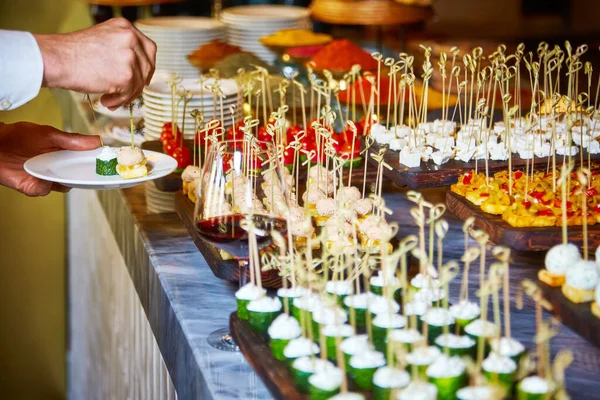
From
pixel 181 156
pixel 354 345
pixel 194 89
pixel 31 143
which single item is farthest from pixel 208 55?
pixel 354 345

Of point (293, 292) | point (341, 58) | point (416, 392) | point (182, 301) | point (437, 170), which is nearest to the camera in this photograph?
point (416, 392)

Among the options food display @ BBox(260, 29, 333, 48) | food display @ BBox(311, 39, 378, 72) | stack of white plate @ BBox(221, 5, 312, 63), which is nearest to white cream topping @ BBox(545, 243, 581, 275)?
food display @ BBox(311, 39, 378, 72)

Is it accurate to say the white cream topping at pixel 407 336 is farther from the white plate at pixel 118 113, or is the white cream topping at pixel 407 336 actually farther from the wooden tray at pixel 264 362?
the white plate at pixel 118 113

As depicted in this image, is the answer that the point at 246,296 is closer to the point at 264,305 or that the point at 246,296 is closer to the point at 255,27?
the point at 264,305

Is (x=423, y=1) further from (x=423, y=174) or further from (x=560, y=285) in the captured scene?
(x=560, y=285)

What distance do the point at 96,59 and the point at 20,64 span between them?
134 mm

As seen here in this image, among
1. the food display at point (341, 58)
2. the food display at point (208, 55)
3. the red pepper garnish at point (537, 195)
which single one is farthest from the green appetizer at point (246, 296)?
the food display at point (208, 55)

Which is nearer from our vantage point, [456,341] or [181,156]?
[456,341]

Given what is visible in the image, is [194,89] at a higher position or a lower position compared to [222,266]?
higher

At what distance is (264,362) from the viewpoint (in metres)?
1.28

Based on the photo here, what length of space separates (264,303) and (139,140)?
1583 millimetres

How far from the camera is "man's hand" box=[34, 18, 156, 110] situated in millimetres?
1583

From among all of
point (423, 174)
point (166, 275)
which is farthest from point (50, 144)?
point (423, 174)

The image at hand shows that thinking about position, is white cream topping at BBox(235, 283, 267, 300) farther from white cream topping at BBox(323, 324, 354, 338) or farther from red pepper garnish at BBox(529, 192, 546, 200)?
red pepper garnish at BBox(529, 192, 546, 200)
